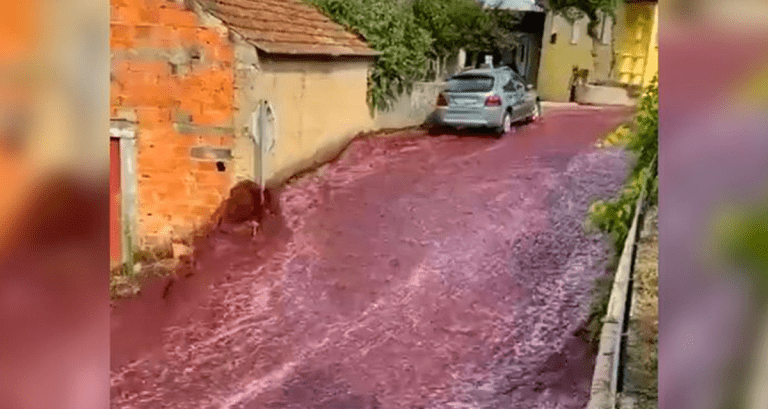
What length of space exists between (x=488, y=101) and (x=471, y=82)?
4 cm

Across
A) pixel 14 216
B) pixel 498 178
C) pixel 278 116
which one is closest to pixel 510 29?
pixel 498 178

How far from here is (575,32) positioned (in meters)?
1.36

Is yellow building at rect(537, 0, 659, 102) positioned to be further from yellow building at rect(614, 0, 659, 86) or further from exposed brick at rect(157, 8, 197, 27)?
exposed brick at rect(157, 8, 197, 27)

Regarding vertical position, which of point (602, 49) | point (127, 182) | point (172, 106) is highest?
point (602, 49)

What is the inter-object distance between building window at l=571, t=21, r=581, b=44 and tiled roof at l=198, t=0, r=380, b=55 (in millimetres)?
267

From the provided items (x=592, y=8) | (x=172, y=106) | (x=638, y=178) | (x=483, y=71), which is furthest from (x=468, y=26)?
(x=172, y=106)

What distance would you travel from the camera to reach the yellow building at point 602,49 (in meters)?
1.33

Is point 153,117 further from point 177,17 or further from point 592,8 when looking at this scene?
point 592,8

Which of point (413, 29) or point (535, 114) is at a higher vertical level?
point (413, 29)

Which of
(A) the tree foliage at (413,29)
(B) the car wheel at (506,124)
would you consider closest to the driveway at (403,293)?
(B) the car wheel at (506,124)

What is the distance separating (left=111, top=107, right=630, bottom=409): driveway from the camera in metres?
1.31

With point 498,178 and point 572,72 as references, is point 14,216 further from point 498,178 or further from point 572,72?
point 572,72

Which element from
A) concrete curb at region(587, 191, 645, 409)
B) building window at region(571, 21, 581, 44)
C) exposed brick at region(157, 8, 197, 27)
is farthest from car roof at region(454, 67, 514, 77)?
exposed brick at region(157, 8, 197, 27)

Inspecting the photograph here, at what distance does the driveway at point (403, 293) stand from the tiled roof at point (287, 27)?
5.7 inches
